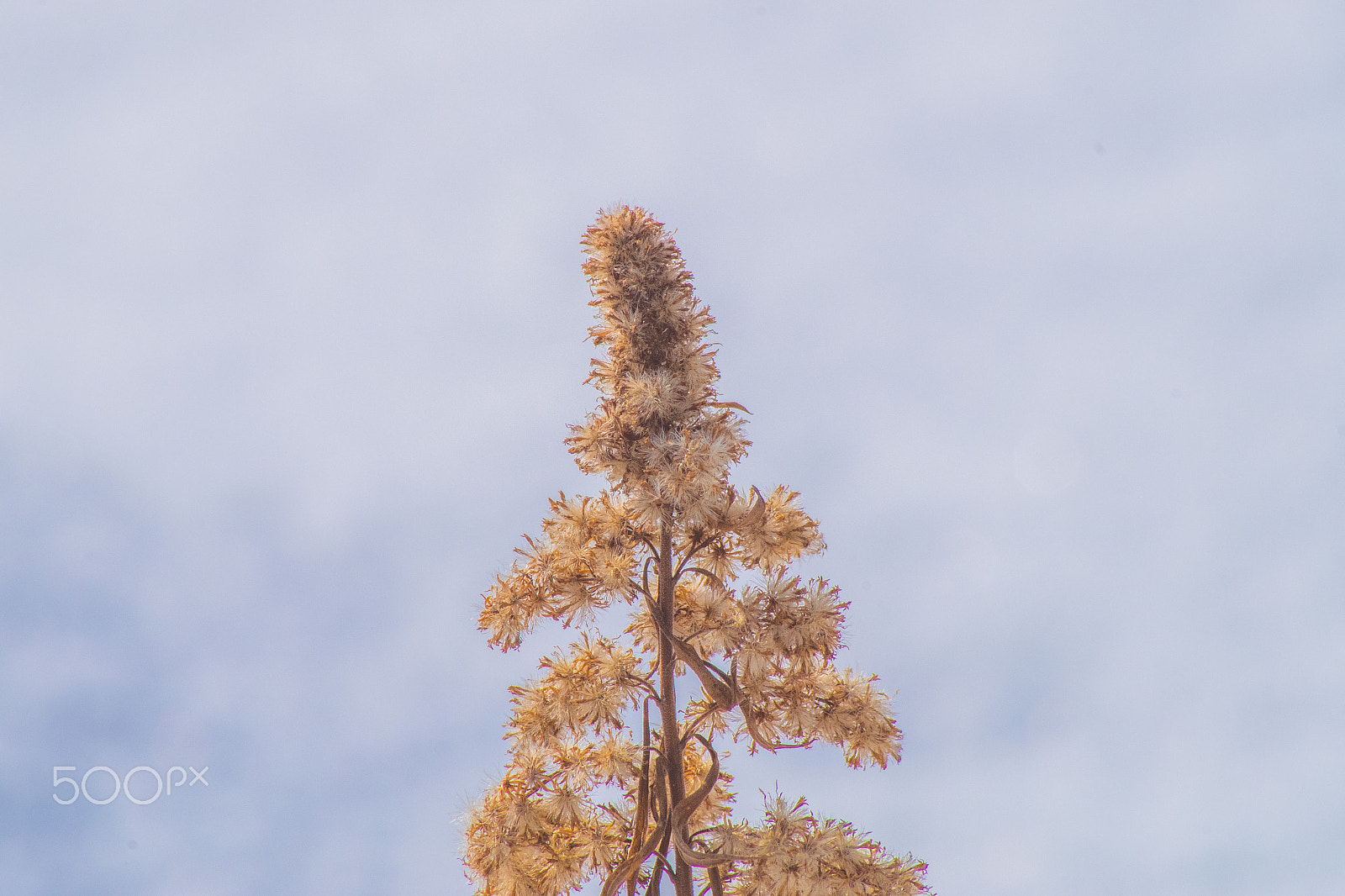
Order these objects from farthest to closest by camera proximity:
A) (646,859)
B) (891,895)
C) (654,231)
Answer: (654,231) → (646,859) → (891,895)

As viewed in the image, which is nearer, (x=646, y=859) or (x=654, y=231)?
(x=646, y=859)

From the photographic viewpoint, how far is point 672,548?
6316 millimetres

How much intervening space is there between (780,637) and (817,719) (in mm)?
573

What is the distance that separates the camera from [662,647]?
6168 mm

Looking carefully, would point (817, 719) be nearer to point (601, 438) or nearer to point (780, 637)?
point (780, 637)

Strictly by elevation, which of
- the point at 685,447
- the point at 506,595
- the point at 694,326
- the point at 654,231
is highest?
the point at 654,231

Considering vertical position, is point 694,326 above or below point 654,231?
below

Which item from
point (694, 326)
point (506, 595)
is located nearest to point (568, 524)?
point (506, 595)

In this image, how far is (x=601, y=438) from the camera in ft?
20.3

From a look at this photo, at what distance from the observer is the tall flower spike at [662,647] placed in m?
5.79

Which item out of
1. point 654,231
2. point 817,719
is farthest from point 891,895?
point 654,231

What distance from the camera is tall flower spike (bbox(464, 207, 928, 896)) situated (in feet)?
19.0

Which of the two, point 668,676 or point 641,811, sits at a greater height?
point 668,676

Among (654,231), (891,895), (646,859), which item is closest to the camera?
(891,895)
